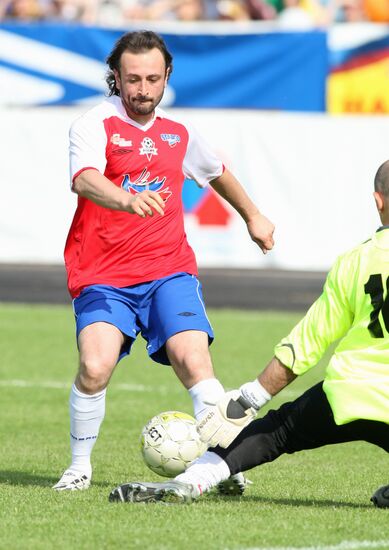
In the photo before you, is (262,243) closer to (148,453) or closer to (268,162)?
(148,453)

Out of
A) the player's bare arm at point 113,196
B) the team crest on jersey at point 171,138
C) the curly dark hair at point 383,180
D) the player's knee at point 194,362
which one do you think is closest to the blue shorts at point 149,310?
the player's knee at point 194,362

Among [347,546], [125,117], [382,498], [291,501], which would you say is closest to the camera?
[347,546]

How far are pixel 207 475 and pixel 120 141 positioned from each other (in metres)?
1.83

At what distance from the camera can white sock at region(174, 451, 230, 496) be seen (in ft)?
20.0

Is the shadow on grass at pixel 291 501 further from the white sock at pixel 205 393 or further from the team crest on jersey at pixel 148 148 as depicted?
the team crest on jersey at pixel 148 148

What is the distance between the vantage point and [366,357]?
576 centimetres

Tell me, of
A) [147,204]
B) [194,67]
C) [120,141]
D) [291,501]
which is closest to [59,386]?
[120,141]

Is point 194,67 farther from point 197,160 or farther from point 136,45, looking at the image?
point 136,45

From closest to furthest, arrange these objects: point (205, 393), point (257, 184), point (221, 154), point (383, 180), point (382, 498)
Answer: point (383, 180) → point (382, 498) → point (205, 393) → point (257, 184) → point (221, 154)

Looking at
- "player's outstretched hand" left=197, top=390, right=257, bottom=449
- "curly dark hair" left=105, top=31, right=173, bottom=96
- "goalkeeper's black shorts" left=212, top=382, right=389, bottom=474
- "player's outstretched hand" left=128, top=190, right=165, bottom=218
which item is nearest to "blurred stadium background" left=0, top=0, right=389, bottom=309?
A: "curly dark hair" left=105, top=31, right=173, bottom=96

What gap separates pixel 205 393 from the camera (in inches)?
263

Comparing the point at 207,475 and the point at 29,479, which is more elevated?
the point at 207,475

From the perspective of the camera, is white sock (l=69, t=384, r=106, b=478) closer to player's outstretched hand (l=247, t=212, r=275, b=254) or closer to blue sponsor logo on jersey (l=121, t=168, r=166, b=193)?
blue sponsor logo on jersey (l=121, t=168, r=166, b=193)

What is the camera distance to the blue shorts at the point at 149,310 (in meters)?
6.77
